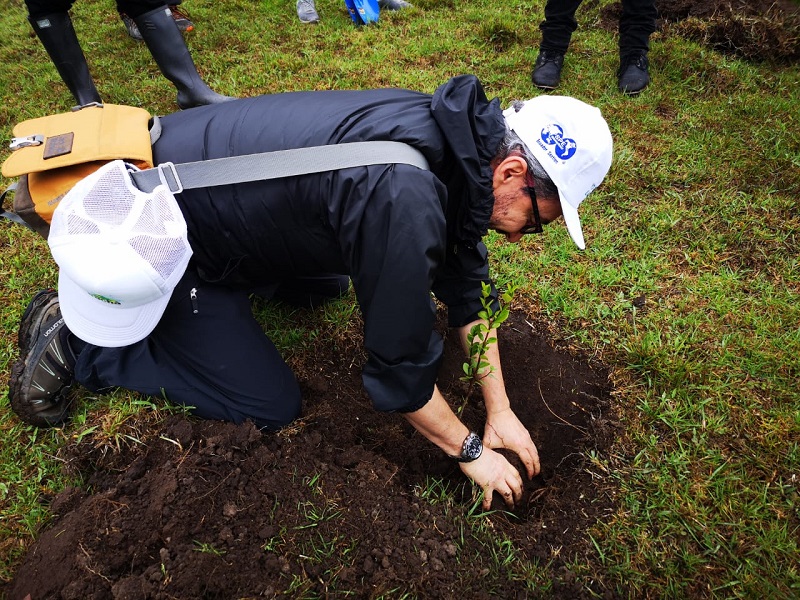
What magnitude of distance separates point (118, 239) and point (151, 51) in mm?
2707

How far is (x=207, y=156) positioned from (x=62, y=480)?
1.24 metres

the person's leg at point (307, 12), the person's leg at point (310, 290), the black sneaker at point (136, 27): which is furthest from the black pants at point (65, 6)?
the person's leg at point (310, 290)

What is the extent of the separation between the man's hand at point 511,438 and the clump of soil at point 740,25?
358cm

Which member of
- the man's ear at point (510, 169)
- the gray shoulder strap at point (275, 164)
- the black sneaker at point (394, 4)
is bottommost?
the black sneaker at point (394, 4)

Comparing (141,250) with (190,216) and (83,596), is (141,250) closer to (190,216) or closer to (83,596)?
(190,216)

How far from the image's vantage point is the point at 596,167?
163 cm

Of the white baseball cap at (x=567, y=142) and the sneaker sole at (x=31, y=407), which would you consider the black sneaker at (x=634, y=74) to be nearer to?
the white baseball cap at (x=567, y=142)

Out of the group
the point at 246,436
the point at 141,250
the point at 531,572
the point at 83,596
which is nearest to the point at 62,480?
the point at 83,596

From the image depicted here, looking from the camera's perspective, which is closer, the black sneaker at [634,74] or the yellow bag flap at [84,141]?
the yellow bag flap at [84,141]

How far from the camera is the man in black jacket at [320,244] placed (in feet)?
4.75

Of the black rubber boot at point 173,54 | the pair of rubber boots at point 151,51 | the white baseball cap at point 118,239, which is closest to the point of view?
the white baseball cap at point 118,239

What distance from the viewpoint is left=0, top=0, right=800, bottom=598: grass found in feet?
5.97

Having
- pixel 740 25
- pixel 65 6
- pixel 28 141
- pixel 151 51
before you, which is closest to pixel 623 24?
pixel 740 25

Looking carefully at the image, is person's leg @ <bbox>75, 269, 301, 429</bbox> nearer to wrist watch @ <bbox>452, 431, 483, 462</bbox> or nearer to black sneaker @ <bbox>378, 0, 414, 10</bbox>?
wrist watch @ <bbox>452, 431, 483, 462</bbox>
